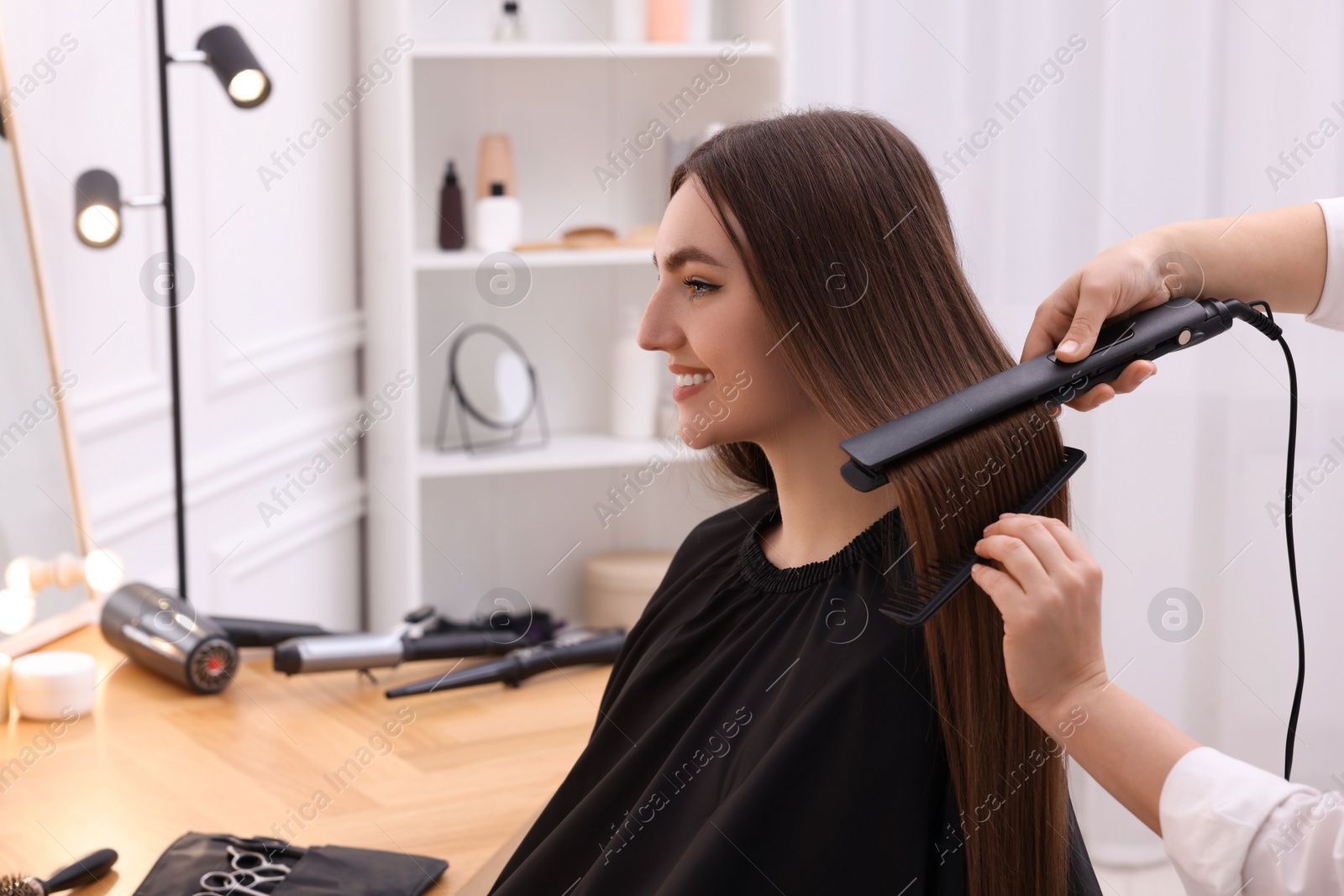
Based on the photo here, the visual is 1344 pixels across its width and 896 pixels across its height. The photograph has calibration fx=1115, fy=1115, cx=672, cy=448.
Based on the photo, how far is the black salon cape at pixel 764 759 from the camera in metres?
0.79

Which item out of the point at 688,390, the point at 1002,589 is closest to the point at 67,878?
the point at 688,390

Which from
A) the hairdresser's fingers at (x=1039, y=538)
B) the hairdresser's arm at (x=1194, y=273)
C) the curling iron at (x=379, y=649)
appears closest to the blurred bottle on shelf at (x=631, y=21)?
the curling iron at (x=379, y=649)

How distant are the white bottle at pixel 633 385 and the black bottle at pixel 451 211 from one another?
42 centimetres

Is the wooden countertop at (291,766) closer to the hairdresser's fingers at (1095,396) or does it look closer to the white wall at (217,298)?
the white wall at (217,298)

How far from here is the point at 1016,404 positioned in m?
0.75

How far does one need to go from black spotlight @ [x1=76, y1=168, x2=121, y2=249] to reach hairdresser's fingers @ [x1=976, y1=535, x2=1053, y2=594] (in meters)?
1.25

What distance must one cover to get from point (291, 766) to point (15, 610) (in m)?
0.49

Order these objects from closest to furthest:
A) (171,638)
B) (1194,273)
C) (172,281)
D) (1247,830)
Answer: (1247,830)
(1194,273)
(171,638)
(172,281)

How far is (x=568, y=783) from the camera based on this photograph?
105cm

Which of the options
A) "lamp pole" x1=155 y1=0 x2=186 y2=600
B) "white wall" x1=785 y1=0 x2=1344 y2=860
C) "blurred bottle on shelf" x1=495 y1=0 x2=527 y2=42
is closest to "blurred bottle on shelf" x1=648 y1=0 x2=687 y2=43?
"blurred bottle on shelf" x1=495 y1=0 x2=527 y2=42

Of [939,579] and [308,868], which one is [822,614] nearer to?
[939,579]

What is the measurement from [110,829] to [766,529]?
682 mm

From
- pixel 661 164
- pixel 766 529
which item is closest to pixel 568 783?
pixel 766 529

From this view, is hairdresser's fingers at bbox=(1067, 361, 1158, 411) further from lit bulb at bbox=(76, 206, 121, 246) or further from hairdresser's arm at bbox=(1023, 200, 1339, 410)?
lit bulb at bbox=(76, 206, 121, 246)
